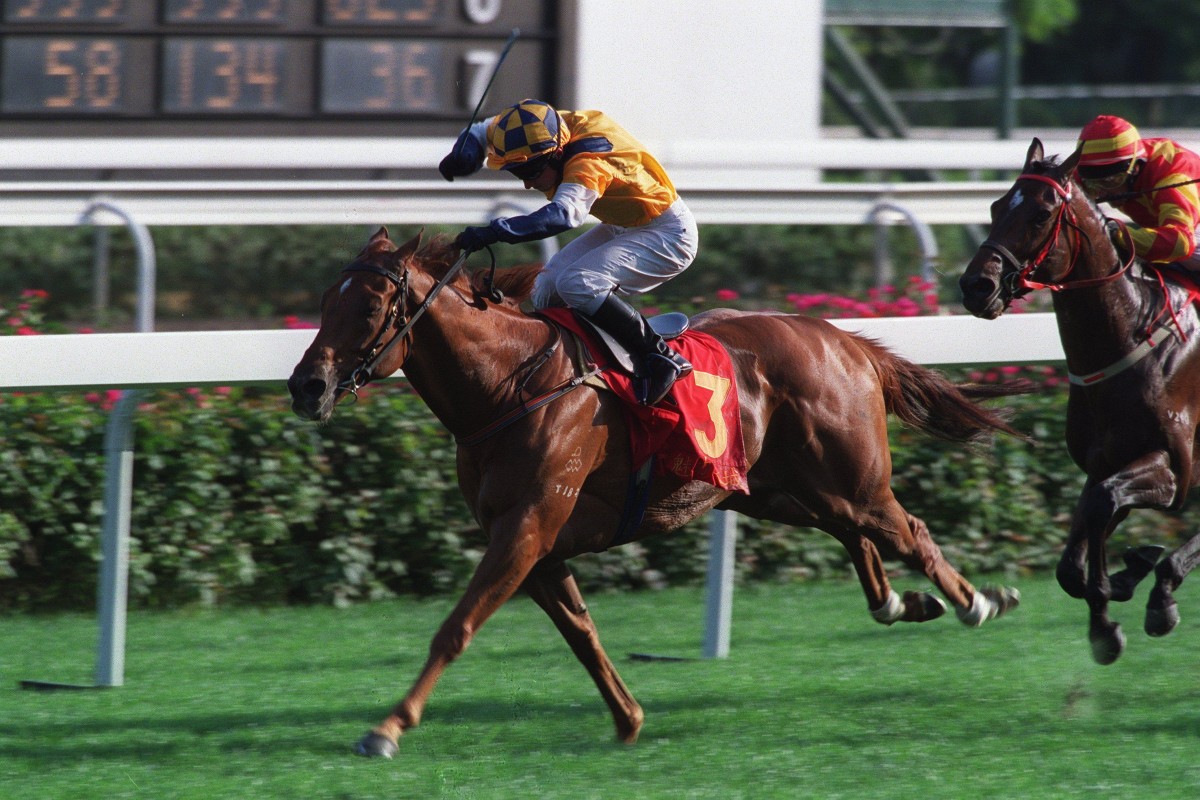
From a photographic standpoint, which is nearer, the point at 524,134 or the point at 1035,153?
the point at 524,134

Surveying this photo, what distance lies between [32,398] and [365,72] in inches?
173

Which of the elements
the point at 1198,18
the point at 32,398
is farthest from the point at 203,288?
the point at 1198,18

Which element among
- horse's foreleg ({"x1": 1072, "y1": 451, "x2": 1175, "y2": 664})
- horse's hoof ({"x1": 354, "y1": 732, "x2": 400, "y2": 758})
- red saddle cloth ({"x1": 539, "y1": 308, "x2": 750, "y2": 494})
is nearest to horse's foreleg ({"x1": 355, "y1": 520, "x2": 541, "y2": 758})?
horse's hoof ({"x1": 354, "y1": 732, "x2": 400, "y2": 758})

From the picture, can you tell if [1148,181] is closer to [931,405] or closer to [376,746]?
[931,405]

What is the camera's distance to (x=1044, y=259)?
4.36 metres

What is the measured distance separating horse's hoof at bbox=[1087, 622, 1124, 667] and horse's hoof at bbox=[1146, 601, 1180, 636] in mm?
81

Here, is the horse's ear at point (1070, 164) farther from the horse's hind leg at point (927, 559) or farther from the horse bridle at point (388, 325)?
the horse bridle at point (388, 325)

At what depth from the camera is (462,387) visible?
3.87m

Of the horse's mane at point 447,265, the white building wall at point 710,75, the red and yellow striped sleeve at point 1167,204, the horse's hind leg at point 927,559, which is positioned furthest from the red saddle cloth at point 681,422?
the white building wall at point 710,75

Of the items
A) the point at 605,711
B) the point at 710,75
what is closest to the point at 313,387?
the point at 605,711

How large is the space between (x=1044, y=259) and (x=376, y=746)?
2152 mm

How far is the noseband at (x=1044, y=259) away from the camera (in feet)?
14.1

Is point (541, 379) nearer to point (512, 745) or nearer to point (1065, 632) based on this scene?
point (512, 745)

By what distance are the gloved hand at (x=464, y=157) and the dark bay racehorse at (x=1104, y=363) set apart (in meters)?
1.28
